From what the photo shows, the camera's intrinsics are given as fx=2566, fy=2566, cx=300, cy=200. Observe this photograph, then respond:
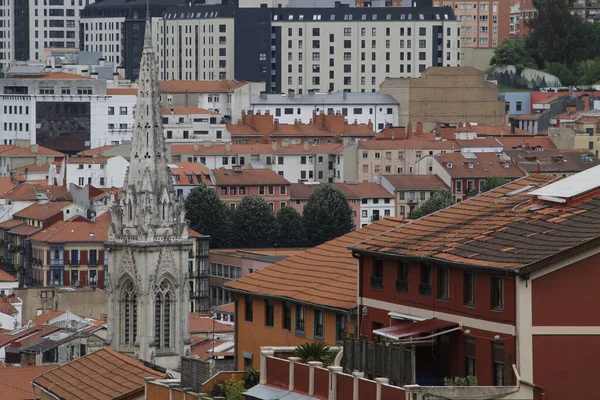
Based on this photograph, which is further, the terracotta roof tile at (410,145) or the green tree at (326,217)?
the terracotta roof tile at (410,145)

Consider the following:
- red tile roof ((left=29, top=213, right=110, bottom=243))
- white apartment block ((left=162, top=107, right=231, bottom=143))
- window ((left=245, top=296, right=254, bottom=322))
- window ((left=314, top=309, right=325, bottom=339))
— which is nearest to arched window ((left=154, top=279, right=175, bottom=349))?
red tile roof ((left=29, top=213, right=110, bottom=243))

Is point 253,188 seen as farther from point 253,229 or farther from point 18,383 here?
point 18,383

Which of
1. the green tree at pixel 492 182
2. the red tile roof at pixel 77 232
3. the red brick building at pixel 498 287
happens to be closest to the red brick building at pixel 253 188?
the green tree at pixel 492 182

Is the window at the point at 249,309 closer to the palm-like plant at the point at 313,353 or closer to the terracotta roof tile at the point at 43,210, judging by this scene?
the palm-like plant at the point at 313,353

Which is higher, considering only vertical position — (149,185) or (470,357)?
(149,185)

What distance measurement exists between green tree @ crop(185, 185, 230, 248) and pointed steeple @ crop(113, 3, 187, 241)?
41337mm

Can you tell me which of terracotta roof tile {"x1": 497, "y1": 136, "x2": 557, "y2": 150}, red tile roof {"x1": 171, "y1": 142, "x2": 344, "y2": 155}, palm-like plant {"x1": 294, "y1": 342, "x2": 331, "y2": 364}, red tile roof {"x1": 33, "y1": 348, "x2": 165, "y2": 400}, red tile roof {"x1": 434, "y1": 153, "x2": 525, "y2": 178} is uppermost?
terracotta roof tile {"x1": 497, "y1": 136, "x2": 557, "y2": 150}

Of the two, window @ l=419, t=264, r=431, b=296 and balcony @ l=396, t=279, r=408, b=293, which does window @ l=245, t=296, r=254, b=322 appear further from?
window @ l=419, t=264, r=431, b=296

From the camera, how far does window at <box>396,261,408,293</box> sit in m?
28.4

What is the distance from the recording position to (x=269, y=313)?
36125 mm

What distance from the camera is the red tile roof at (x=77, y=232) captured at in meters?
145

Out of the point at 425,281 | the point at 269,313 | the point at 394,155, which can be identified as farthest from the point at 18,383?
the point at 394,155

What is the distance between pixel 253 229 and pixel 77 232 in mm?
15096

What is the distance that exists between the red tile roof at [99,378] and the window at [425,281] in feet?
25.2
